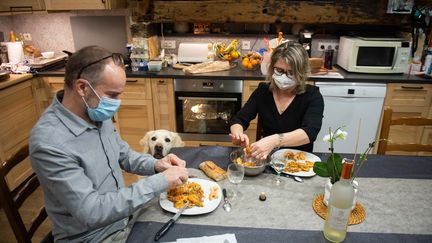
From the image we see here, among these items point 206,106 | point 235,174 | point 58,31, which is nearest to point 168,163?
point 235,174

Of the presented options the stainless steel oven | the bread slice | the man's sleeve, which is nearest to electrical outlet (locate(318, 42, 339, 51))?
the stainless steel oven

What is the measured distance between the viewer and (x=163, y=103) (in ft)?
9.82

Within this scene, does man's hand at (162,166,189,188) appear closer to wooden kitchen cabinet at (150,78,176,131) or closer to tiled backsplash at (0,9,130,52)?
wooden kitchen cabinet at (150,78,176,131)

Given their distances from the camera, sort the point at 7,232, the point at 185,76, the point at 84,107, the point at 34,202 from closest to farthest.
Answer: the point at 84,107 < the point at 7,232 < the point at 34,202 < the point at 185,76

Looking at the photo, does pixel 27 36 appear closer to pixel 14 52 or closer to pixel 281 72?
pixel 14 52

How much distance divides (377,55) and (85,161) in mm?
2699

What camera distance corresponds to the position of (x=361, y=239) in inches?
40.2

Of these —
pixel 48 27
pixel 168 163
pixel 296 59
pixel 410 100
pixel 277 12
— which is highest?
pixel 277 12

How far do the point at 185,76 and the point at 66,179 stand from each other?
1.95 m

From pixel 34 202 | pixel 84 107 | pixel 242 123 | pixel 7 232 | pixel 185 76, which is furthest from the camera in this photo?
pixel 185 76

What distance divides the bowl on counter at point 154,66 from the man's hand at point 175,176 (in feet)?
6.28

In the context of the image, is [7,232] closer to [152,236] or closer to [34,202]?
[34,202]

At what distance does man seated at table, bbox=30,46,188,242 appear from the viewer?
3.27ft

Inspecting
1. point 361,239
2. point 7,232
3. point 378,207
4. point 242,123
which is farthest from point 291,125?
point 7,232
